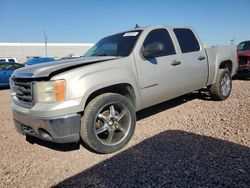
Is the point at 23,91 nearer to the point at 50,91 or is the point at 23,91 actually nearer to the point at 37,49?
the point at 50,91

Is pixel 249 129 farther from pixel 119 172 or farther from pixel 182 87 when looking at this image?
pixel 119 172

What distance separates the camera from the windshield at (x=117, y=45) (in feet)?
14.4

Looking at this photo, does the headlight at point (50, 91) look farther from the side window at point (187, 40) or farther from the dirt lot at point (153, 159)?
the side window at point (187, 40)

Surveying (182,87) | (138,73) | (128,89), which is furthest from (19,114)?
(182,87)

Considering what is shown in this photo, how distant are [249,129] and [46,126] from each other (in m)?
3.39

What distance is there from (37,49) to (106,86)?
65.4 m

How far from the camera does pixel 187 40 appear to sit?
5.43 meters

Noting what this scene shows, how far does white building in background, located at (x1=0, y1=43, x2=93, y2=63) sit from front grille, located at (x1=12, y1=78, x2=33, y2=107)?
2207 inches

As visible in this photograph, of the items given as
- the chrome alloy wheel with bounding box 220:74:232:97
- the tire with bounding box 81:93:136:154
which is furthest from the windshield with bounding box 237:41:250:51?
the tire with bounding box 81:93:136:154

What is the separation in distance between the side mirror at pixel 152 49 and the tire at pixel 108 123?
944mm

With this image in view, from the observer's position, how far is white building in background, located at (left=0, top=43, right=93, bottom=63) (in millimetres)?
58372

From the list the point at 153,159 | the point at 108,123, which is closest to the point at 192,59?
the point at 108,123

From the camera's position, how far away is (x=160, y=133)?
438cm

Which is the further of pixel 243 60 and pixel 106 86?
pixel 243 60
